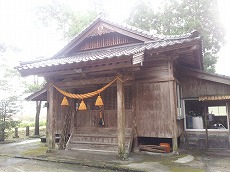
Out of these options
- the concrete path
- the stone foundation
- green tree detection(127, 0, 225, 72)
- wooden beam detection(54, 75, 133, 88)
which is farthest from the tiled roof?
green tree detection(127, 0, 225, 72)

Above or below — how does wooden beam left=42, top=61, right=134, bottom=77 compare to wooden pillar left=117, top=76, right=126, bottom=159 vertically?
above

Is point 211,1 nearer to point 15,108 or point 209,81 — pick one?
point 209,81

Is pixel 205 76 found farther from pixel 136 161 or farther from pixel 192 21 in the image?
pixel 192 21

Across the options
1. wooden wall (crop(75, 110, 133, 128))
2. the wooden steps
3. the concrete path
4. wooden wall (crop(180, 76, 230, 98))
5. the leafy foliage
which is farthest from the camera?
the leafy foliage

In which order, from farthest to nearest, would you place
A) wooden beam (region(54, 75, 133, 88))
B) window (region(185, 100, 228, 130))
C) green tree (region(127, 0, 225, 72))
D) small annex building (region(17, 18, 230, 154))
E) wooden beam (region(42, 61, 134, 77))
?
green tree (region(127, 0, 225, 72))
window (region(185, 100, 228, 130))
wooden beam (region(54, 75, 133, 88))
small annex building (region(17, 18, 230, 154))
wooden beam (region(42, 61, 134, 77))

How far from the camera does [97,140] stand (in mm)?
10391

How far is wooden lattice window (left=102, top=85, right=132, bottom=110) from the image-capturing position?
34.6 feet

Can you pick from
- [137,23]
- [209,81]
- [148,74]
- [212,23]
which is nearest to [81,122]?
[148,74]

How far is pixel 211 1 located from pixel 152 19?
5.90 metres

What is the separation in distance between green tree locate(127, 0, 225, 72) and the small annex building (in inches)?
367

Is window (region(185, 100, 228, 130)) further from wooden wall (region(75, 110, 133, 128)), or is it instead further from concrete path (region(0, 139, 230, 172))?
wooden wall (region(75, 110, 133, 128))

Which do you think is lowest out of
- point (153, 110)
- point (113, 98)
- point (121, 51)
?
point (153, 110)

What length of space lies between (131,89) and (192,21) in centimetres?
1239

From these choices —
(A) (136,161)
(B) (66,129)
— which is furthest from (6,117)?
(A) (136,161)
